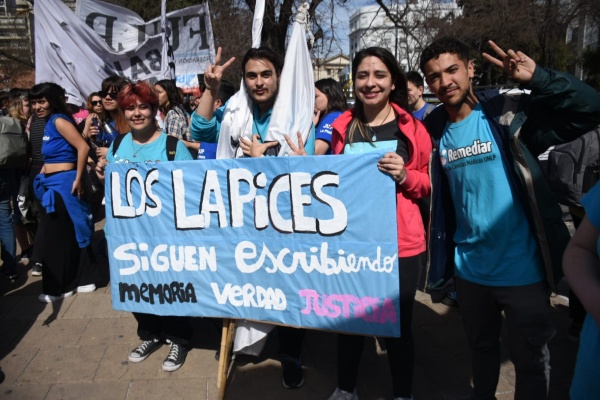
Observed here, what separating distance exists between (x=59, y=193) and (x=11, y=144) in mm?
1070

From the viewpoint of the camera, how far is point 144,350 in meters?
3.38

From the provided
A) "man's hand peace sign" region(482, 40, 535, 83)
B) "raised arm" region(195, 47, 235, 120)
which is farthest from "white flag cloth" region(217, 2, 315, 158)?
"man's hand peace sign" region(482, 40, 535, 83)

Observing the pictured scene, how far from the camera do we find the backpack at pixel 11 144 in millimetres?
4832

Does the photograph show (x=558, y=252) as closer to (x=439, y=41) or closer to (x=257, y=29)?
(x=439, y=41)

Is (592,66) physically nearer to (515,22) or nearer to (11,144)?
(515,22)

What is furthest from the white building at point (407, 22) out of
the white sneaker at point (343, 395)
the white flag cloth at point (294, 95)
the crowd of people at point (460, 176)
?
the white sneaker at point (343, 395)

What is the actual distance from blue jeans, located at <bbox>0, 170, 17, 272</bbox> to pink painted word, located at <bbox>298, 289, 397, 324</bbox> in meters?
3.79

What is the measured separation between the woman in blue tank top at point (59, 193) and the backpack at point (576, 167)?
3884mm

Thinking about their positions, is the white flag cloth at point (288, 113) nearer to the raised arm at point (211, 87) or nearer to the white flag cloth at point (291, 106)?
the white flag cloth at point (291, 106)

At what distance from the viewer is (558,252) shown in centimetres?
214

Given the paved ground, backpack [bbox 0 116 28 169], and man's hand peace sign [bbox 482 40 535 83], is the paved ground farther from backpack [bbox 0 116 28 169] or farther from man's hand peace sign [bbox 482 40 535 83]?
man's hand peace sign [bbox 482 40 535 83]

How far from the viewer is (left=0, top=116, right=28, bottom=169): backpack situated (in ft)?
15.9

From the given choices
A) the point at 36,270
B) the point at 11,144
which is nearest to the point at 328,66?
the point at 11,144

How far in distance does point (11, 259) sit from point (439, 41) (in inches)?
187
